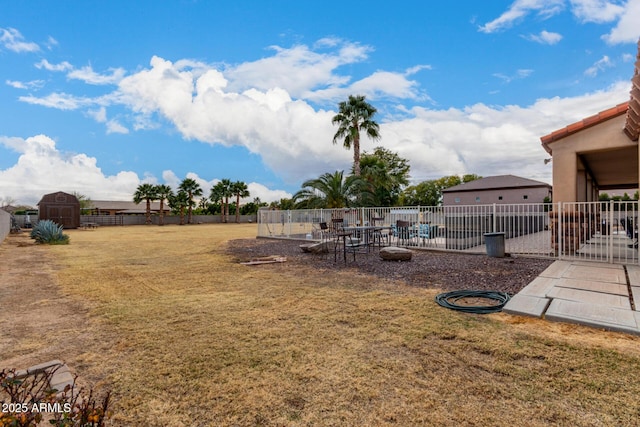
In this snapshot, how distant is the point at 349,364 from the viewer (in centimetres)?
325

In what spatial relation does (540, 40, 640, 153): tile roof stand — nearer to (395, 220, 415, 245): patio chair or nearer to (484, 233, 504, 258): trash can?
(484, 233, 504, 258): trash can

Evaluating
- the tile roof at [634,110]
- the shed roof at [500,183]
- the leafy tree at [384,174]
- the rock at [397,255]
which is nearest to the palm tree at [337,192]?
the leafy tree at [384,174]

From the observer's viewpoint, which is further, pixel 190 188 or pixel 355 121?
pixel 190 188

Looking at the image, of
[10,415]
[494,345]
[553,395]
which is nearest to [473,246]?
[494,345]

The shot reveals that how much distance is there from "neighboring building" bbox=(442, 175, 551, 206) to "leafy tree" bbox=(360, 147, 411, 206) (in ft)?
20.4

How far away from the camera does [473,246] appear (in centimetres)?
1299

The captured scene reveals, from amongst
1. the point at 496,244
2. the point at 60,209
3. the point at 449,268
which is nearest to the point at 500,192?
the point at 496,244

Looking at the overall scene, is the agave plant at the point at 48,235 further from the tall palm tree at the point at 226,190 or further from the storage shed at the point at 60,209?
the tall palm tree at the point at 226,190

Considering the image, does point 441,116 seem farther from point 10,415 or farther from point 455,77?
point 10,415

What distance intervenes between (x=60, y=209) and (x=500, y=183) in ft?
151

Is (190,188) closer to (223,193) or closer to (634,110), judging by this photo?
(223,193)

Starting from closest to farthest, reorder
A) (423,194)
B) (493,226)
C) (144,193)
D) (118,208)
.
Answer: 1. (493,226)
2. (144,193)
3. (423,194)
4. (118,208)

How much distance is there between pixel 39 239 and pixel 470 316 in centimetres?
2242

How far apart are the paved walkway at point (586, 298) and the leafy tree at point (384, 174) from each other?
41.6 feet
